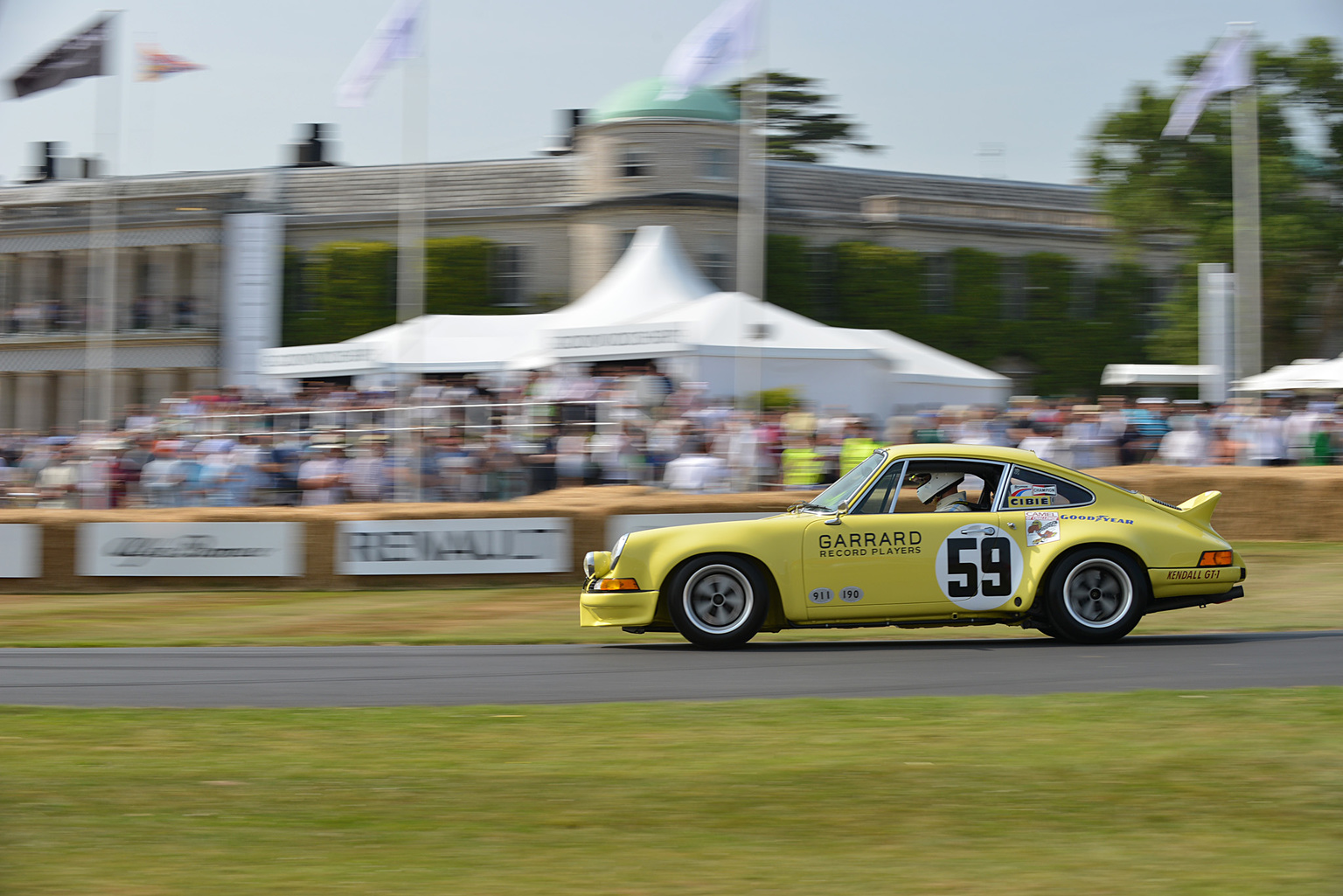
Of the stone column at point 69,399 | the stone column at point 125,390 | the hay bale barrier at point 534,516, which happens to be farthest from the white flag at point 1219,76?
the stone column at point 69,399

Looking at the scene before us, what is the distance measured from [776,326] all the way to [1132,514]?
20085mm

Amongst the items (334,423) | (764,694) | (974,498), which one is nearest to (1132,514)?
(974,498)

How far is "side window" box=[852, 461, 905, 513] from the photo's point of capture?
414 inches

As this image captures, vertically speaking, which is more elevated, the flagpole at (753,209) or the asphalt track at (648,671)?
the flagpole at (753,209)

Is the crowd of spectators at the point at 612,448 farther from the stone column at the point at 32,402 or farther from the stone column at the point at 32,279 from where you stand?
the stone column at the point at 32,279

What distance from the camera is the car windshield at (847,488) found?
1065cm

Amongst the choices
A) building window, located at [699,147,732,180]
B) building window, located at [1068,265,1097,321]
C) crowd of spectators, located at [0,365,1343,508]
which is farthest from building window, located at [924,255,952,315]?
crowd of spectators, located at [0,365,1343,508]

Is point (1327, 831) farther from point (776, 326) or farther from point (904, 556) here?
point (776, 326)

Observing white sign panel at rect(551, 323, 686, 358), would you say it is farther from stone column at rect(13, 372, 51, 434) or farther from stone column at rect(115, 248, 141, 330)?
stone column at rect(13, 372, 51, 434)

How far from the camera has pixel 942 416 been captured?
21562mm

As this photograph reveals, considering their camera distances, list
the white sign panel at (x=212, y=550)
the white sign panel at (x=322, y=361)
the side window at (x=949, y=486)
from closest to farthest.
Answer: the side window at (x=949, y=486) < the white sign panel at (x=212, y=550) < the white sign panel at (x=322, y=361)

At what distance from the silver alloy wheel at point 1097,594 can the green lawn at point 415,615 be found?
1.31 meters

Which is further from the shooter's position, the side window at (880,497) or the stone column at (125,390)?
the stone column at (125,390)

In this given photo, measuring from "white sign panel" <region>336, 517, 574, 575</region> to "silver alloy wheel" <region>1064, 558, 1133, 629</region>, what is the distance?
7253 mm
